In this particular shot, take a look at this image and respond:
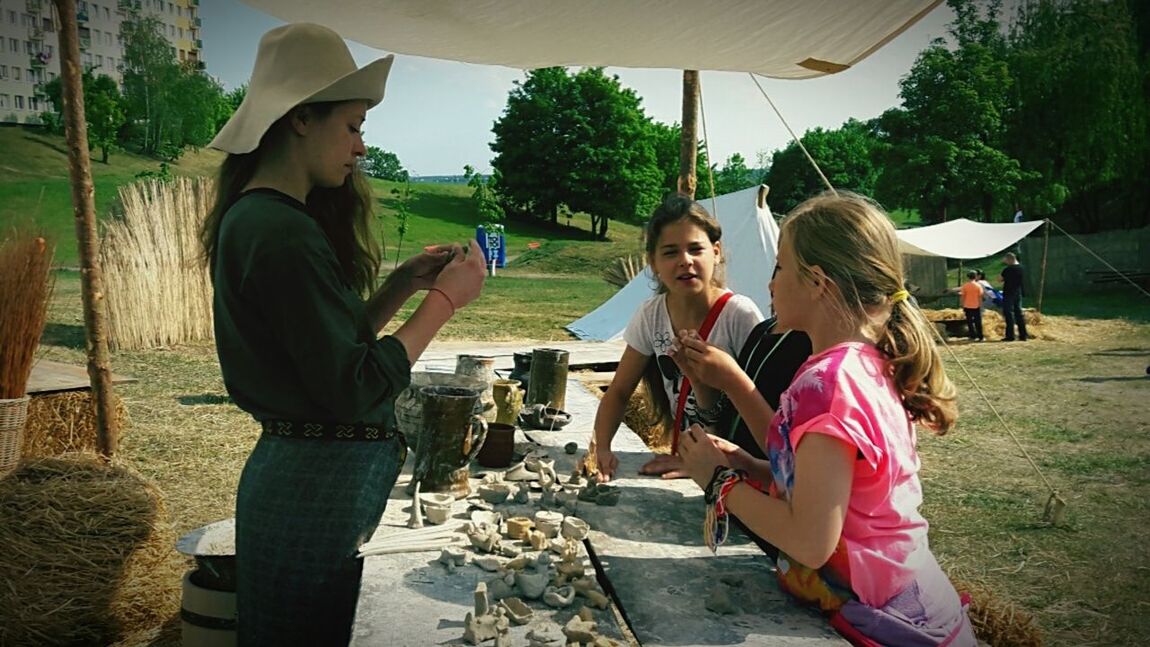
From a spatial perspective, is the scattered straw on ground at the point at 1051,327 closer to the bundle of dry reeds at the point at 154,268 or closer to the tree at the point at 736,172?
the bundle of dry reeds at the point at 154,268

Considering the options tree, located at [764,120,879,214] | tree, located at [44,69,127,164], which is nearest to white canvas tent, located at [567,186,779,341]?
tree, located at [44,69,127,164]

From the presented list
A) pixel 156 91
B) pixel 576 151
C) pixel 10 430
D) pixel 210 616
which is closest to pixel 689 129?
pixel 10 430

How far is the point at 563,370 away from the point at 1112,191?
33.1 meters

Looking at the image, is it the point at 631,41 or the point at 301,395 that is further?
the point at 631,41

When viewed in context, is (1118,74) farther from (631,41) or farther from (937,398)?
(937,398)

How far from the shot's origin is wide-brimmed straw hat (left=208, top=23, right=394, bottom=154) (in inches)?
A: 58.7

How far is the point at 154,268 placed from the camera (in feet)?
30.4

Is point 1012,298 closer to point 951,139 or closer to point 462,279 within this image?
point 462,279

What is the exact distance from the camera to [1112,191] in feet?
96.8

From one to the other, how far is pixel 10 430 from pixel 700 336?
3.16 metres

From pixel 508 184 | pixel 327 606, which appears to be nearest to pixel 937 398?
pixel 327 606

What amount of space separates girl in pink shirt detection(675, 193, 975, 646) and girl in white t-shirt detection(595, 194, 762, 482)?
38.5 inches

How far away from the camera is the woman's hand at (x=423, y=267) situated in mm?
1907

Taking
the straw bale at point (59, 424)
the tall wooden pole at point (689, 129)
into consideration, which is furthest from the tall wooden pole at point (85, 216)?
the tall wooden pole at point (689, 129)
